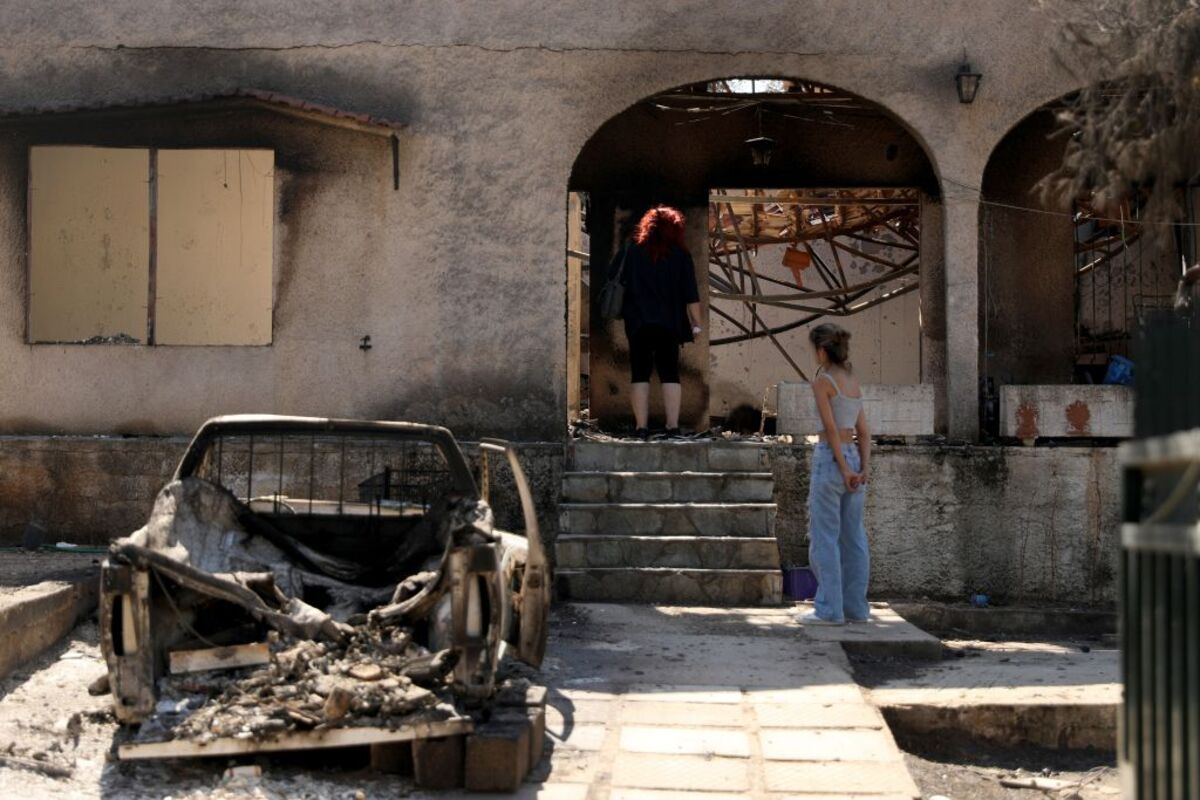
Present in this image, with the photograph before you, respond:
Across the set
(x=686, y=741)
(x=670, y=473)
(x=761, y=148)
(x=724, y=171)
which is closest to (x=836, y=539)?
(x=670, y=473)

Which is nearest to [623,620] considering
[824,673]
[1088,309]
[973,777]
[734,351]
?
[824,673]

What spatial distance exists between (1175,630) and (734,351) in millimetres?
17472

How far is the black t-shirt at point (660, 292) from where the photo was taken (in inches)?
473

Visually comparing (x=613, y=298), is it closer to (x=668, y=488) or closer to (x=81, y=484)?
(x=668, y=488)

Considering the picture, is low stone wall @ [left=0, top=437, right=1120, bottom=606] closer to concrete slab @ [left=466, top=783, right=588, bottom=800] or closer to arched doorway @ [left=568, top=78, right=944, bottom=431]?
arched doorway @ [left=568, top=78, right=944, bottom=431]

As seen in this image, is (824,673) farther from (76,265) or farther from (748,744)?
(76,265)

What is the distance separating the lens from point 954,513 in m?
11.4

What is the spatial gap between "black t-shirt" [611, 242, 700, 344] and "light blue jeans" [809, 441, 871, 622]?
2.90 metres

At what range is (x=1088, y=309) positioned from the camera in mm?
15898

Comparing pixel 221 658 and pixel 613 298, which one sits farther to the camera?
pixel 613 298

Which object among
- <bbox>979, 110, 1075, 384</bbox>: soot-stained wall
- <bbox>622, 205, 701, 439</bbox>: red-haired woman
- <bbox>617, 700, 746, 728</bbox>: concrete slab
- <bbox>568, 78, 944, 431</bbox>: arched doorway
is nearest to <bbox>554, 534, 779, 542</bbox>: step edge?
<bbox>622, 205, 701, 439</bbox>: red-haired woman

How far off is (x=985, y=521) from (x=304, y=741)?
6.99m

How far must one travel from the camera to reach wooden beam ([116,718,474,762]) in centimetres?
571

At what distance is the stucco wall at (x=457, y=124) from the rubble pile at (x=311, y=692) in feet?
17.8
